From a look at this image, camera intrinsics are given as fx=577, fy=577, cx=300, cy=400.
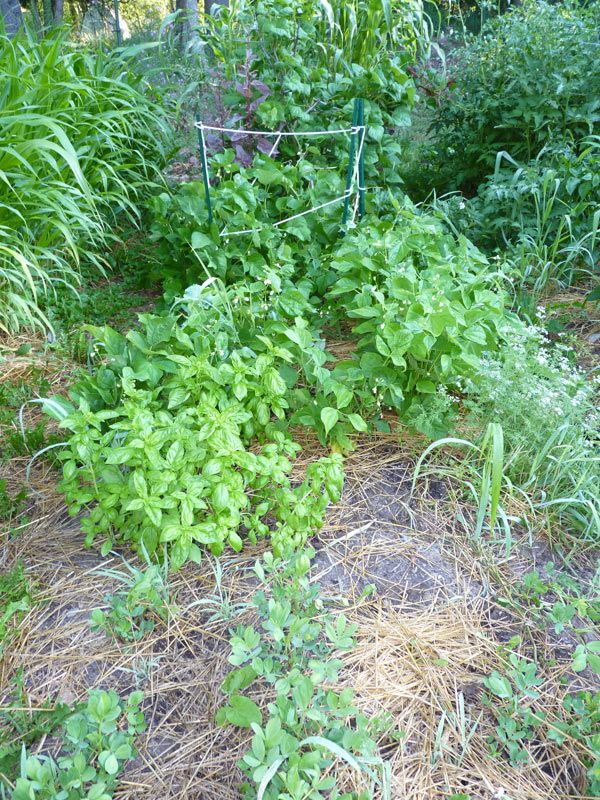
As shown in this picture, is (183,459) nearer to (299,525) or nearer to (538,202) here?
(299,525)

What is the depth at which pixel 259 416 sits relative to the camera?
5.88 feet

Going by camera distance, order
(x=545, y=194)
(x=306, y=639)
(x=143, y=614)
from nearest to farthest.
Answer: (x=306, y=639) < (x=143, y=614) < (x=545, y=194)

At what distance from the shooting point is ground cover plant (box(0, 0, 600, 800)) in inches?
47.8

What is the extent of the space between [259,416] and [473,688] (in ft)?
3.06

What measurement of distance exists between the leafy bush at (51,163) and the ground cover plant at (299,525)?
0.86 ft

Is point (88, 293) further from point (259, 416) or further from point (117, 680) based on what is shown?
point (117, 680)

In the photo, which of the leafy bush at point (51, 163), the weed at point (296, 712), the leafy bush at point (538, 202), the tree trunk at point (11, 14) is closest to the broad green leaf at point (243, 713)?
the weed at point (296, 712)

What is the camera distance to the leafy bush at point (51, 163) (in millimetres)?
2432

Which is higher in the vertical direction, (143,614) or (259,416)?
(259,416)

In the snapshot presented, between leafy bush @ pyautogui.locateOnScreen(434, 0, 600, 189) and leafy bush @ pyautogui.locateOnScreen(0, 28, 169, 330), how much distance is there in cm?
186

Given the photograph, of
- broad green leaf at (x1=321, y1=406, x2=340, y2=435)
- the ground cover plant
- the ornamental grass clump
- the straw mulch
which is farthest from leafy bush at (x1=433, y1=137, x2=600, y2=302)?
the straw mulch

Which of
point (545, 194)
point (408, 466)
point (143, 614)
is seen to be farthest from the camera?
point (545, 194)

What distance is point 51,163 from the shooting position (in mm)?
2381

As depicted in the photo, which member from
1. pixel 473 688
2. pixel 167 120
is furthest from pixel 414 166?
pixel 473 688
